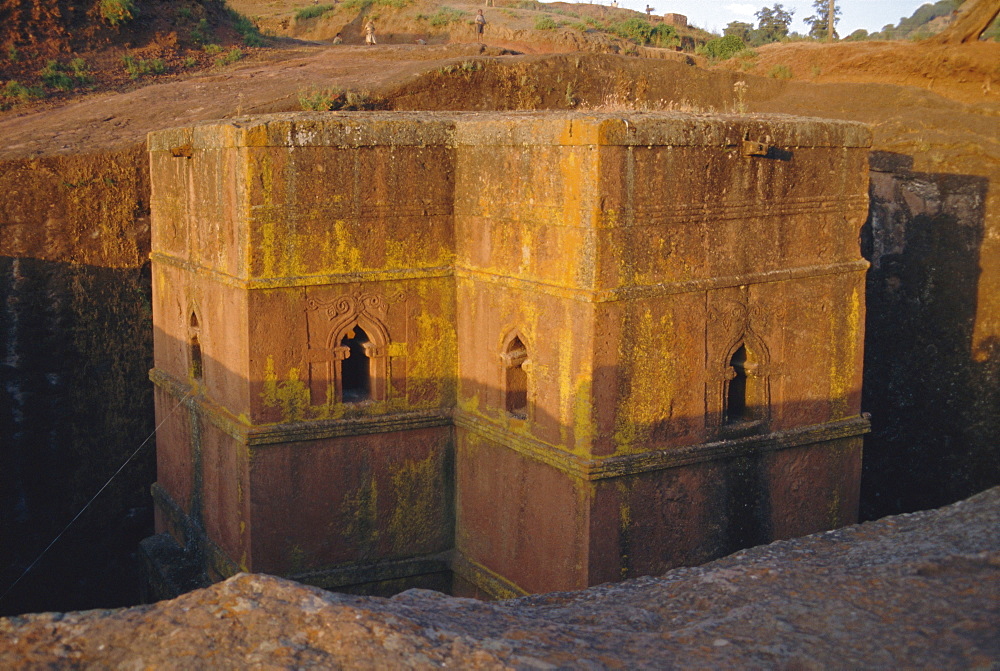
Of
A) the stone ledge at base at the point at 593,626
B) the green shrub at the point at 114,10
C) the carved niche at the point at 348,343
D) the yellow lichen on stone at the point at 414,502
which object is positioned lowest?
the yellow lichen on stone at the point at 414,502

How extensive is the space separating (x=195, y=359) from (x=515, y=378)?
3.03m

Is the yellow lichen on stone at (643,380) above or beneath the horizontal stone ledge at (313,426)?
above

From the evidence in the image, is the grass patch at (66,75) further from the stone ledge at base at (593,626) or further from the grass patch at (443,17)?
the stone ledge at base at (593,626)

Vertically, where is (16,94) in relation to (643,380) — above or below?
above

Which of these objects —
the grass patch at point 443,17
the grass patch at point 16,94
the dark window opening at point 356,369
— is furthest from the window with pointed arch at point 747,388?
the grass patch at point 443,17

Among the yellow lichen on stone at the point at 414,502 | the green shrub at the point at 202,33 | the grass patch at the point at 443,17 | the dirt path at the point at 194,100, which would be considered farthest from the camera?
the grass patch at the point at 443,17

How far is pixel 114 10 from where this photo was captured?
16.1 meters

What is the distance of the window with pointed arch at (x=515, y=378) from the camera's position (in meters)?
7.72

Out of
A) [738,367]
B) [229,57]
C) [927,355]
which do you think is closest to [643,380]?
[738,367]

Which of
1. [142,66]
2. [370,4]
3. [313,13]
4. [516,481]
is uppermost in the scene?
[370,4]

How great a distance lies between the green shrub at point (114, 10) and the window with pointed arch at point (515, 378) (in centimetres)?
1155

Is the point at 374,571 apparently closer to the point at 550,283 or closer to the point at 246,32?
the point at 550,283

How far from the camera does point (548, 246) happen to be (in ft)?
23.6

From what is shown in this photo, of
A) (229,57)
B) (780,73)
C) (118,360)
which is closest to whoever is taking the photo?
(118,360)
